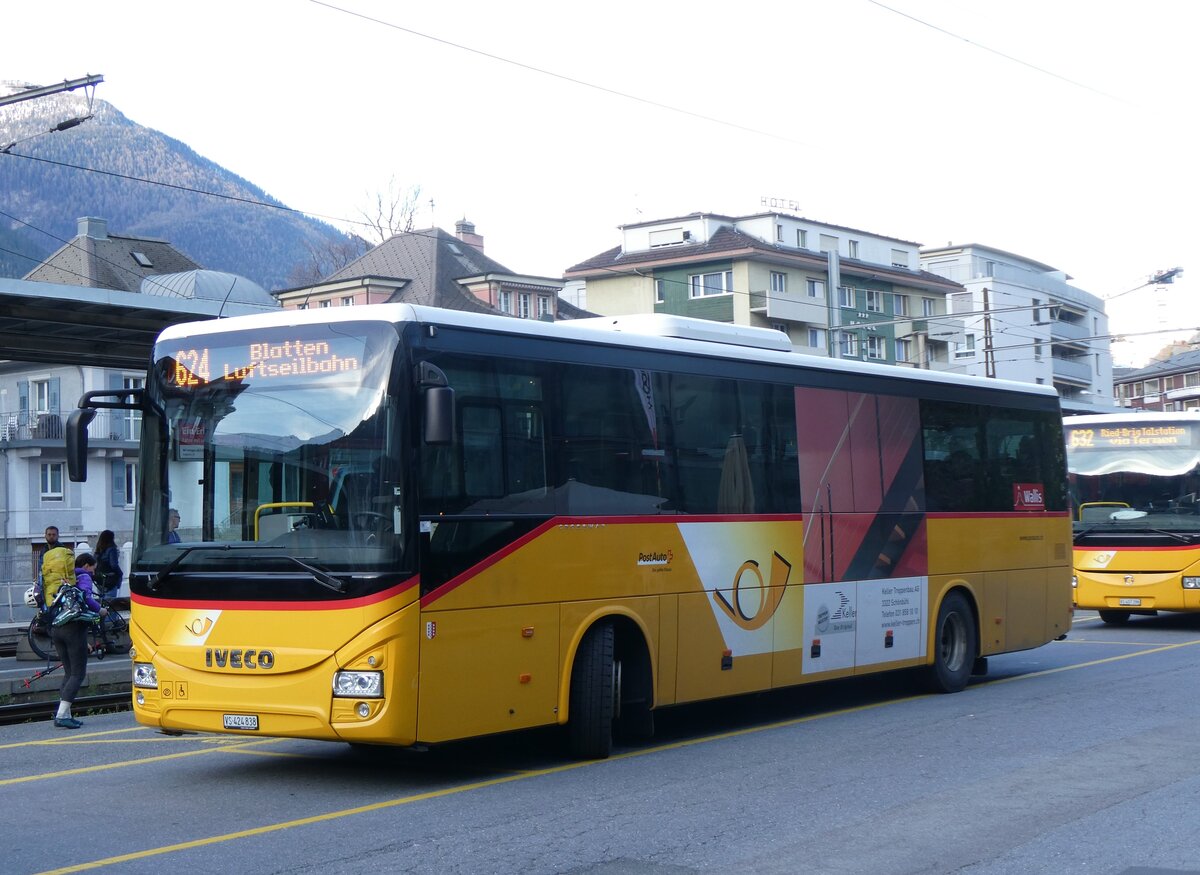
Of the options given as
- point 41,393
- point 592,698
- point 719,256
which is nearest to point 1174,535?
point 592,698

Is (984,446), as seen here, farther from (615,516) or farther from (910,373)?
(615,516)

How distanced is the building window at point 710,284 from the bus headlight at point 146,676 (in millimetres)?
60569

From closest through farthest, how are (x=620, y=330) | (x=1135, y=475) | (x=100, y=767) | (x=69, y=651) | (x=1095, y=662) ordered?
(x=100, y=767)
(x=620, y=330)
(x=69, y=651)
(x=1095, y=662)
(x=1135, y=475)

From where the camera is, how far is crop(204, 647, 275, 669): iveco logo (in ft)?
31.7

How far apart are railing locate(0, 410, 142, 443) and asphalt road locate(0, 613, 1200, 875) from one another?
47.5 metres

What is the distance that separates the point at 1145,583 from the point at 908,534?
915cm

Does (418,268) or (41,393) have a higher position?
(418,268)

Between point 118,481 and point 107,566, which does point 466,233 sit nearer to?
point 118,481

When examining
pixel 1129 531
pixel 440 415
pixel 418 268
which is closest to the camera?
pixel 440 415

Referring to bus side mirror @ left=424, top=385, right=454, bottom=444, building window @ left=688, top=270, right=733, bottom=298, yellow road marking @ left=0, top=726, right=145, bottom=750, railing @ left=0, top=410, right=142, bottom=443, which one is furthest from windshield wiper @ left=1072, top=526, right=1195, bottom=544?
building window @ left=688, top=270, right=733, bottom=298

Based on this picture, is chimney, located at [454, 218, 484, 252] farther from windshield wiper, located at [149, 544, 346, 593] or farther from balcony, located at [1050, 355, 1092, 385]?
windshield wiper, located at [149, 544, 346, 593]

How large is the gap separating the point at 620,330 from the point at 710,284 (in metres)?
58.5

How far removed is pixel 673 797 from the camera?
9445 mm

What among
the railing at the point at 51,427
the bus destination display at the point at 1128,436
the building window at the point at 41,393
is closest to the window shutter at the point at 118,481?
the railing at the point at 51,427
